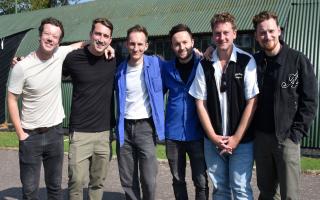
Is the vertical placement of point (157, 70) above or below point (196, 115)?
above

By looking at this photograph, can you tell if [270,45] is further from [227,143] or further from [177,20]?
[177,20]

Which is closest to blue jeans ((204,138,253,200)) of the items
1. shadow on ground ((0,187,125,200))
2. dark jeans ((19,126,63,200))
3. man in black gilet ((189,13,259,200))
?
man in black gilet ((189,13,259,200))

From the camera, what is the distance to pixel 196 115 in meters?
5.09

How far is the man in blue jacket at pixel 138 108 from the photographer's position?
5.22 metres

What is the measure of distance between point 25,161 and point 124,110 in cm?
121

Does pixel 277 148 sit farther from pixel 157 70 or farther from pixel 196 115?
pixel 157 70

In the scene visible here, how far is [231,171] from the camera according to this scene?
463 centimetres

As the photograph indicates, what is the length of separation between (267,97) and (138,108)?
1.50m

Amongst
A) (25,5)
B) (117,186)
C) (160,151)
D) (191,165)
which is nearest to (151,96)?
(191,165)

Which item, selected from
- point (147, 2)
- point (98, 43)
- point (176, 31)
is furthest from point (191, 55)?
point (147, 2)

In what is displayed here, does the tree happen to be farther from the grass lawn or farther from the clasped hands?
the clasped hands

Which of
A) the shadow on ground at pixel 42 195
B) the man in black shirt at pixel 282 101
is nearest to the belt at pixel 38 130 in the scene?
the shadow on ground at pixel 42 195

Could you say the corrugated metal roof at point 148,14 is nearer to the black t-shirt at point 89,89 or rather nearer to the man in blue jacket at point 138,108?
the man in blue jacket at point 138,108

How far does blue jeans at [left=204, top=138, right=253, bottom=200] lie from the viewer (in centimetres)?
458
